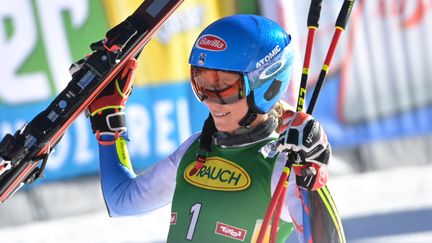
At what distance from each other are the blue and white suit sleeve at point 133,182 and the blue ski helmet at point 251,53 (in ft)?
1.15

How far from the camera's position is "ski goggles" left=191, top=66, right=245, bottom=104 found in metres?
3.08

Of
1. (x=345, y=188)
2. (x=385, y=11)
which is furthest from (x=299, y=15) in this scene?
(x=345, y=188)

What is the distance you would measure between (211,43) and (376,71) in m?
4.63

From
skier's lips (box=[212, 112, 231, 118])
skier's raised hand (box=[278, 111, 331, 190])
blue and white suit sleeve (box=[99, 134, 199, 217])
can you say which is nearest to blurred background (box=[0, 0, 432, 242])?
blue and white suit sleeve (box=[99, 134, 199, 217])

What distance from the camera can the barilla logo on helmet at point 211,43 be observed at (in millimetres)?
3066

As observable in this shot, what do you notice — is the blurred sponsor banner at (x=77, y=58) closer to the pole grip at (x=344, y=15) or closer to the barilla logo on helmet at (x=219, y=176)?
the barilla logo on helmet at (x=219, y=176)

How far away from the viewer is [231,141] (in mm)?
3186

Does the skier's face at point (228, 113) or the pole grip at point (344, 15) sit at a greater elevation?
the pole grip at point (344, 15)

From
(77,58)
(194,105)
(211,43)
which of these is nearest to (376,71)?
(194,105)

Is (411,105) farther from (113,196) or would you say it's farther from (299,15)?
(113,196)

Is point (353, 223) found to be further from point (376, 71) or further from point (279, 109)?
point (279, 109)

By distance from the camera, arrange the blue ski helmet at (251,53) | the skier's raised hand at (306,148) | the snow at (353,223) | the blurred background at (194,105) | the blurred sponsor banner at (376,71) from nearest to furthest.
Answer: the skier's raised hand at (306,148) < the blue ski helmet at (251,53) < the snow at (353,223) < the blurred background at (194,105) < the blurred sponsor banner at (376,71)

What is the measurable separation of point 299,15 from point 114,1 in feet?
4.54

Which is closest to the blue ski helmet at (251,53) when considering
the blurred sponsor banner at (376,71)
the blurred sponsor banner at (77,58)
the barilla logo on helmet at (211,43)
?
the barilla logo on helmet at (211,43)
